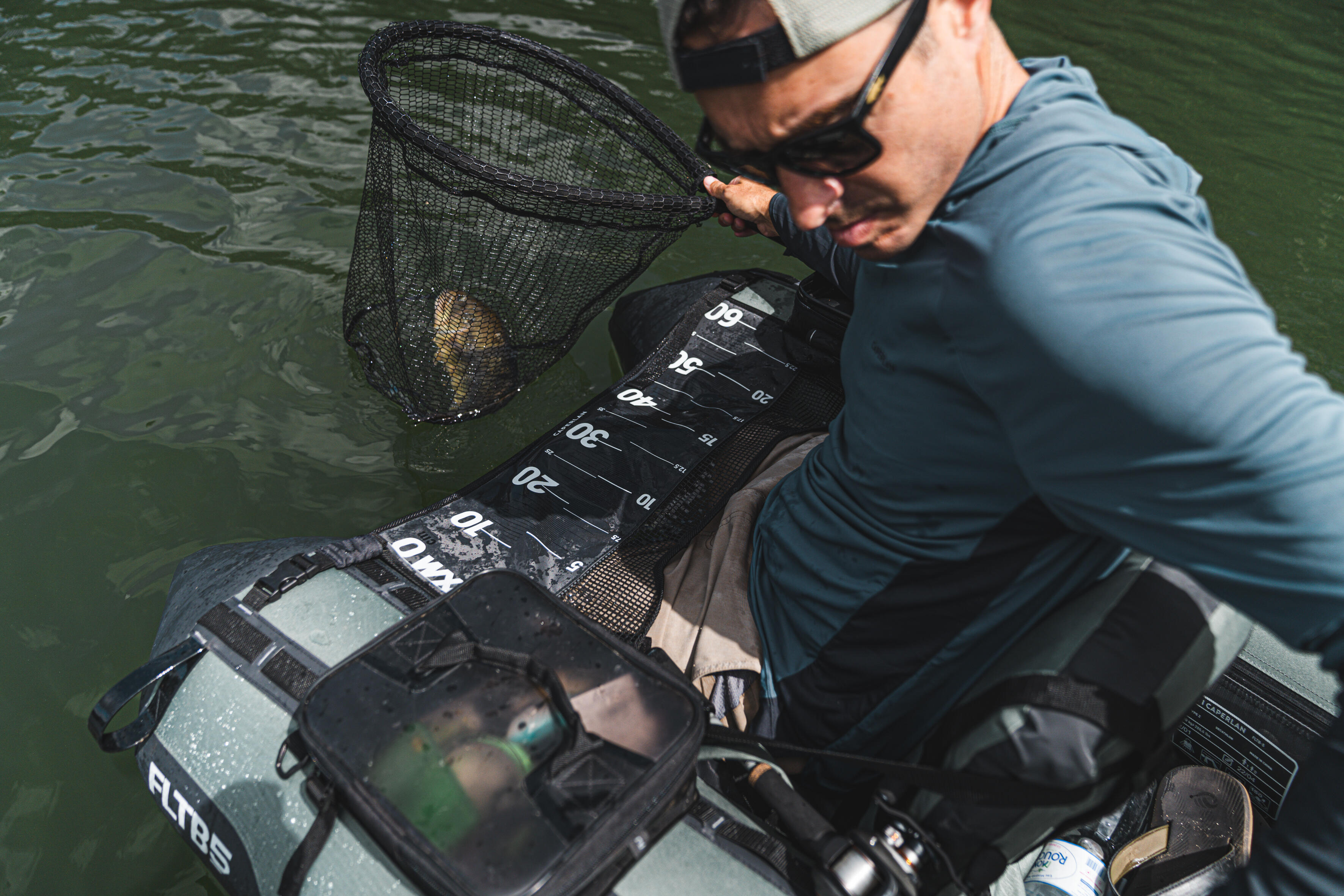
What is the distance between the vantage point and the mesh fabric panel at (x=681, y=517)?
6.68 feet

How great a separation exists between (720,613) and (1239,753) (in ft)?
4.53

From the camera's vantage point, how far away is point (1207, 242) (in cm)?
103

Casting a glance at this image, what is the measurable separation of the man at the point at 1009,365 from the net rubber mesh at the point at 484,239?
41.6 inches

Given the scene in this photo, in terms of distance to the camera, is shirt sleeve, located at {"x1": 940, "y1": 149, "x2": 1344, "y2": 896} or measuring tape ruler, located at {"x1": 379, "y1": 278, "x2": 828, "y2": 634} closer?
shirt sleeve, located at {"x1": 940, "y1": 149, "x2": 1344, "y2": 896}

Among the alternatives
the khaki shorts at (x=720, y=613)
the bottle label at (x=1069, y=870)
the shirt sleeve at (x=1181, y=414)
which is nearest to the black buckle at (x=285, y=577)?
the khaki shorts at (x=720, y=613)

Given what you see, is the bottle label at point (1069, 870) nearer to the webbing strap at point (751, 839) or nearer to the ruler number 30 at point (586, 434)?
the webbing strap at point (751, 839)

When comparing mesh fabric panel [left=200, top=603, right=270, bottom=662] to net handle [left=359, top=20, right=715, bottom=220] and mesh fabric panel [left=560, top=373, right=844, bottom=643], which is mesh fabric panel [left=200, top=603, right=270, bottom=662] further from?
net handle [left=359, top=20, right=715, bottom=220]

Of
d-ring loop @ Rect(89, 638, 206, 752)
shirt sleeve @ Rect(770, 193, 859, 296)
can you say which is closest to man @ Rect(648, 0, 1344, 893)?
shirt sleeve @ Rect(770, 193, 859, 296)

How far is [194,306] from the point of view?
3.89m

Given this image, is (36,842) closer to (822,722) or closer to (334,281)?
(822,722)

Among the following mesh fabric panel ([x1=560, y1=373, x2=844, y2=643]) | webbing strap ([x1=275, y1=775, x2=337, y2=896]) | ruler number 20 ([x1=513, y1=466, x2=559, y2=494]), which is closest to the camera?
webbing strap ([x1=275, y1=775, x2=337, y2=896])

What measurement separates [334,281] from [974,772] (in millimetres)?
3688

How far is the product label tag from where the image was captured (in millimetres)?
2041

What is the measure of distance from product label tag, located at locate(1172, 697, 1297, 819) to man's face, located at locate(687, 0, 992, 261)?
1.57 metres
